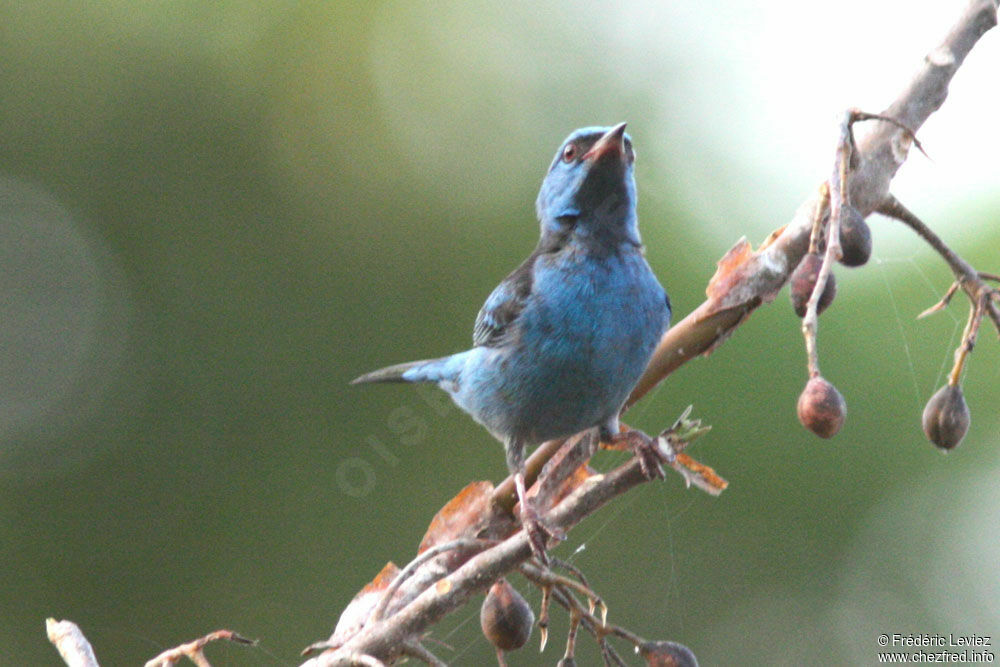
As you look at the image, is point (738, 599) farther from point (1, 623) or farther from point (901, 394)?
point (1, 623)

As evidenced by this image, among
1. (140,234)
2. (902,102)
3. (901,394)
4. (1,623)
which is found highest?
(140,234)

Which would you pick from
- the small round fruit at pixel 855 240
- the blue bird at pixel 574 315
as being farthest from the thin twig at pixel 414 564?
the blue bird at pixel 574 315

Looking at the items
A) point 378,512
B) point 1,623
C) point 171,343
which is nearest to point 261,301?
point 171,343

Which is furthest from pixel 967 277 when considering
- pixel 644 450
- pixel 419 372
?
pixel 419 372

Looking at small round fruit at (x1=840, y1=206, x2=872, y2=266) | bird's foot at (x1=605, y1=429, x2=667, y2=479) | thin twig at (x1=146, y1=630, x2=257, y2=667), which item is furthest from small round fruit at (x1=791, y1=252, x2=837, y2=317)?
thin twig at (x1=146, y1=630, x2=257, y2=667)

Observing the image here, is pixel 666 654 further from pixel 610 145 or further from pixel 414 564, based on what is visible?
pixel 610 145

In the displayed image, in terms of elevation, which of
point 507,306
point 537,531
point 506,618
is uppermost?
point 507,306

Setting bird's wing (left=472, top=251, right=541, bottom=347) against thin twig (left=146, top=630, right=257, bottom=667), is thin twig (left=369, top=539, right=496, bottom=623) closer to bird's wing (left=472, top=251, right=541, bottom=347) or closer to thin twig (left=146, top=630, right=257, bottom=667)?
thin twig (left=146, top=630, right=257, bottom=667)
